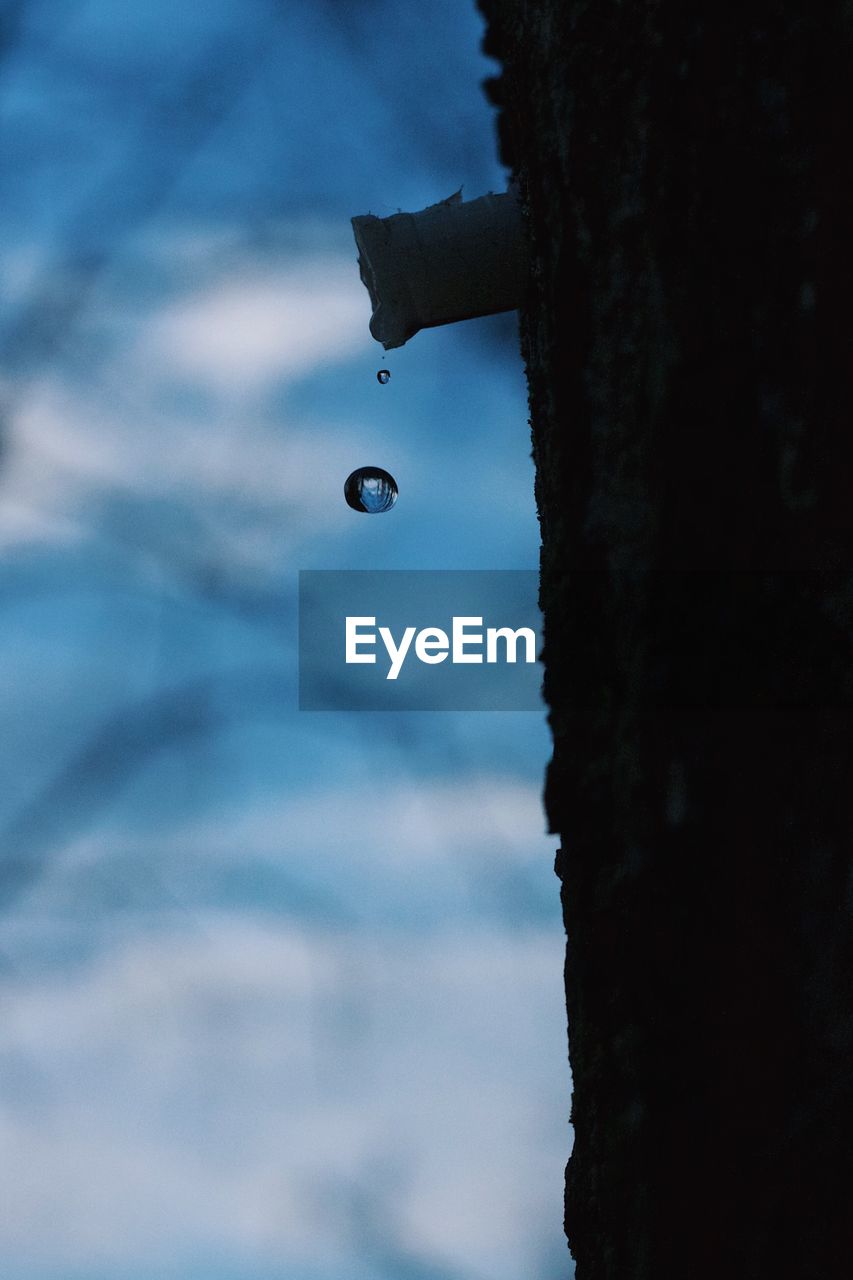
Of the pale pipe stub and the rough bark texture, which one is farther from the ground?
the pale pipe stub

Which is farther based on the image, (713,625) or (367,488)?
(367,488)

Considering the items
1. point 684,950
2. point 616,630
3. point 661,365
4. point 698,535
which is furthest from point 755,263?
point 684,950

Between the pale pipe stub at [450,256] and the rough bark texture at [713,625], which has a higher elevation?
the pale pipe stub at [450,256]

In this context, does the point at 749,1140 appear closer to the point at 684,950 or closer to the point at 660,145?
the point at 684,950

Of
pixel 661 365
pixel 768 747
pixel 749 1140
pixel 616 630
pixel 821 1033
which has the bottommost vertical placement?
pixel 749 1140

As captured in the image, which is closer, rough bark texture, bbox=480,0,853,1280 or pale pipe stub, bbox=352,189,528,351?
rough bark texture, bbox=480,0,853,1280
